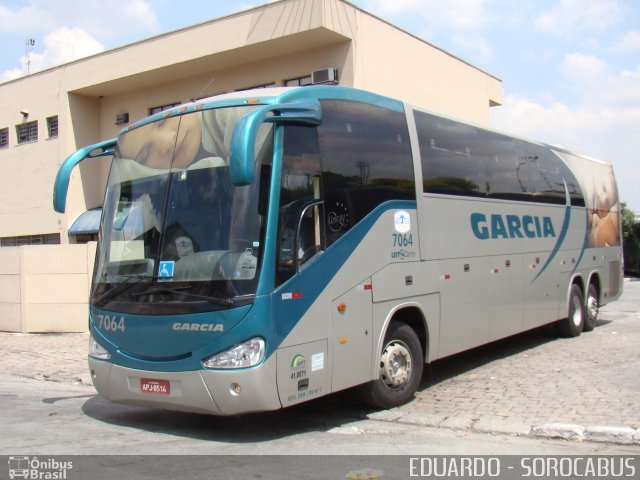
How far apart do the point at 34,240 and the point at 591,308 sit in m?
21.0

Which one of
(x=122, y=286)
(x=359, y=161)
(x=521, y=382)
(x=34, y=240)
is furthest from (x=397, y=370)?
(x=34, y=240)

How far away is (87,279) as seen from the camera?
15.0m

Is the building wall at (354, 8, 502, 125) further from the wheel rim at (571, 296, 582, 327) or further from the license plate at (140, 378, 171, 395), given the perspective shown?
the license plate at (140, 378, 171, 395)

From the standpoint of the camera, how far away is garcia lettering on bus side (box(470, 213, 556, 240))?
988cm

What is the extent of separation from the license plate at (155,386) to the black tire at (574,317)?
364 inches

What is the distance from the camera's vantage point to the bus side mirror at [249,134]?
5.48 metres

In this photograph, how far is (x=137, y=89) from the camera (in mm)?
23828

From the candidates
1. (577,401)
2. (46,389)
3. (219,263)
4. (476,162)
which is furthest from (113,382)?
(476,162)

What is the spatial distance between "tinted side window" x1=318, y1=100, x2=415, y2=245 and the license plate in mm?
2187

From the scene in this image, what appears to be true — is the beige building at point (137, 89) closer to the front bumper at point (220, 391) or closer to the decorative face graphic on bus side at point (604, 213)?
the decorative face graphic on bus side at point (604, 213)

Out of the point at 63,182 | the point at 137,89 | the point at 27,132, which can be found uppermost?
the point at 137,89

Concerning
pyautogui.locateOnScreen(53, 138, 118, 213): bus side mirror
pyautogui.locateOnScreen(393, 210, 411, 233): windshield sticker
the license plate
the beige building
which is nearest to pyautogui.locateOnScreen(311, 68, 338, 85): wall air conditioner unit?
the beige building

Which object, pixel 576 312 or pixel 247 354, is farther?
pixel 576 312

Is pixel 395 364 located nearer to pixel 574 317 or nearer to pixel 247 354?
pixel 247 354
